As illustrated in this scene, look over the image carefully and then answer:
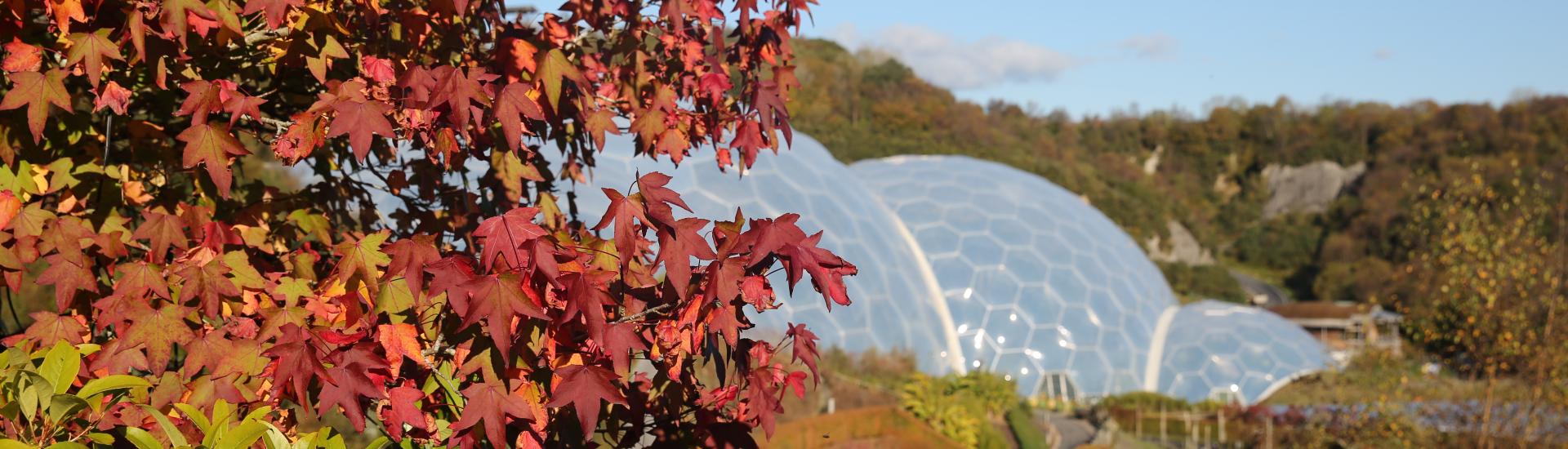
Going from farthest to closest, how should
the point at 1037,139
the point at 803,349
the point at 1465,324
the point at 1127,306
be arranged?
the point at 1037,139 → the point at 1127,306 → the point at 1465,324 → the point at 803,349

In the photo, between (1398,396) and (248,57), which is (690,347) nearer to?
(248,57)

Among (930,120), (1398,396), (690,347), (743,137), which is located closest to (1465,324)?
(1398,396)

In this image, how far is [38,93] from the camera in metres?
2.38

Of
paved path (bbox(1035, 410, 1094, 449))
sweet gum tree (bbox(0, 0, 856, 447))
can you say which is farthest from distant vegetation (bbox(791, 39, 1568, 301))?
sweet gum tree (bbox(0, 0, 856, 447))

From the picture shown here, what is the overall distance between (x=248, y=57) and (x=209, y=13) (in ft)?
2.17

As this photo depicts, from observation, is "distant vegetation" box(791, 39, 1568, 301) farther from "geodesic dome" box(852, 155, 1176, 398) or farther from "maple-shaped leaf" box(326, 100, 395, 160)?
"maple-shaped leaf" box(326, 100, 395, 160)

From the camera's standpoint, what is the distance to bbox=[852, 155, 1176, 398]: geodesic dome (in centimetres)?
1802

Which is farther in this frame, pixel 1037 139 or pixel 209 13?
Answer: pixel 1037 139

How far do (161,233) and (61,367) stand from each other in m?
0.75

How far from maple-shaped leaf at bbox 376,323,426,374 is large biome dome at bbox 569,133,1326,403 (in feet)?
36.4

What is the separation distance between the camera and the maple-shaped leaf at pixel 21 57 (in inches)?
95.8

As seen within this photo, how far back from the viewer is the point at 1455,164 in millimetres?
45031

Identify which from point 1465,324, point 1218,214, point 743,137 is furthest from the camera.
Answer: point 1218,214

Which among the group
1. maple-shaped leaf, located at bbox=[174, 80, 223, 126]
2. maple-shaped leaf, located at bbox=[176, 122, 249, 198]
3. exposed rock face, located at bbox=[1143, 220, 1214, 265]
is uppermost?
maple-shaped leaf, located at bbox=[174, 80, 223, 126]
